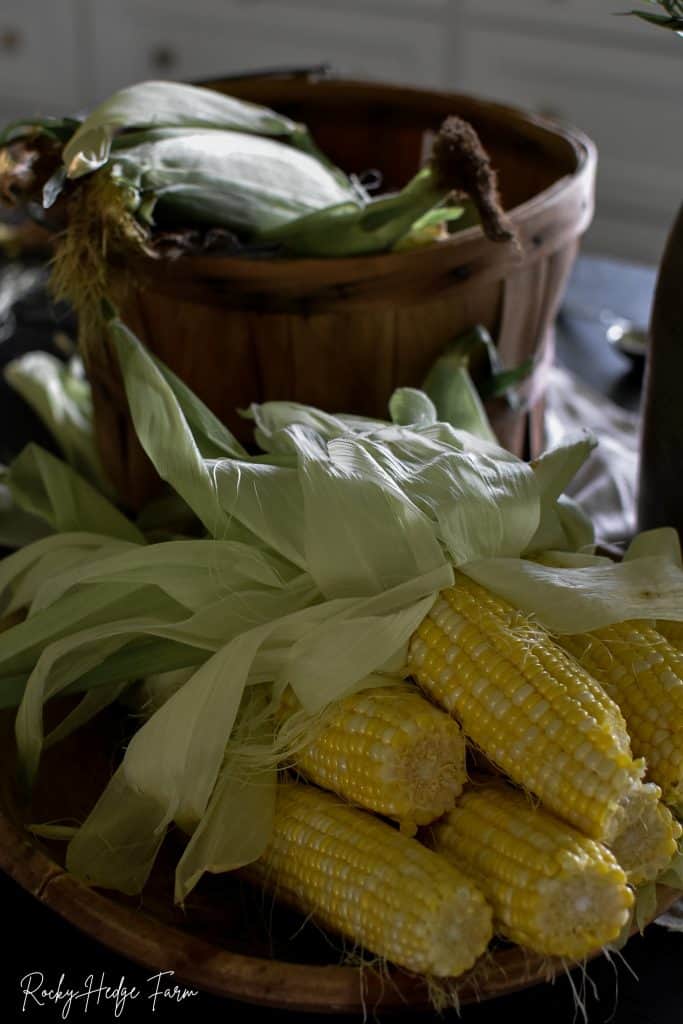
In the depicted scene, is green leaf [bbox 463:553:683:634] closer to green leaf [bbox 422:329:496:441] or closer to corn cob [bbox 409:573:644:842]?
corn cob [bbox 409:573:644:842]

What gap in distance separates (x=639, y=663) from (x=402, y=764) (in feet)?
0.54

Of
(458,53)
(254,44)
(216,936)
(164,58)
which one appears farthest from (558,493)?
(164,58)

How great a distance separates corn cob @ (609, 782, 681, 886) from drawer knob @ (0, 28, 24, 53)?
3.23 metres

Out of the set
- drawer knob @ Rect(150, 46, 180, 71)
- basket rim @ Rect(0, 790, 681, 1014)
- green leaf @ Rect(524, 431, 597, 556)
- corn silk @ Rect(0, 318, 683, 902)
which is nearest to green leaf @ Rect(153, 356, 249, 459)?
corn silk @ Rect(0, 318, 683, 902)

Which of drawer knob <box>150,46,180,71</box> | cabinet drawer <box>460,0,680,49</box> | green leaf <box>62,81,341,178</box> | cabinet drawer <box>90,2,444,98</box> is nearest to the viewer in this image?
green leaf <box>62,81,341,178</box>

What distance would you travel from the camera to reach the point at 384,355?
0.91m

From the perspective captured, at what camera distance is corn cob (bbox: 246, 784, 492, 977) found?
0.53 metres

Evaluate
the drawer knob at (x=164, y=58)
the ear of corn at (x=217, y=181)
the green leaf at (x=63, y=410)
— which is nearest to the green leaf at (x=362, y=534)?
the ear of corn at (x=217, y=181)

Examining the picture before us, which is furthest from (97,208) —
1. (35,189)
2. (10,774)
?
(10,774)

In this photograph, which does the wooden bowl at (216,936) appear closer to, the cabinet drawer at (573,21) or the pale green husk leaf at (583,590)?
the pale green husk leaf at (583,590)

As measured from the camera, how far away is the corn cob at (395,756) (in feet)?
1.94

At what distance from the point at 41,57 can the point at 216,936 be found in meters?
3.13

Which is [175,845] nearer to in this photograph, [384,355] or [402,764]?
[402,764]

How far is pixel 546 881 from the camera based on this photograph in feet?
1.74
